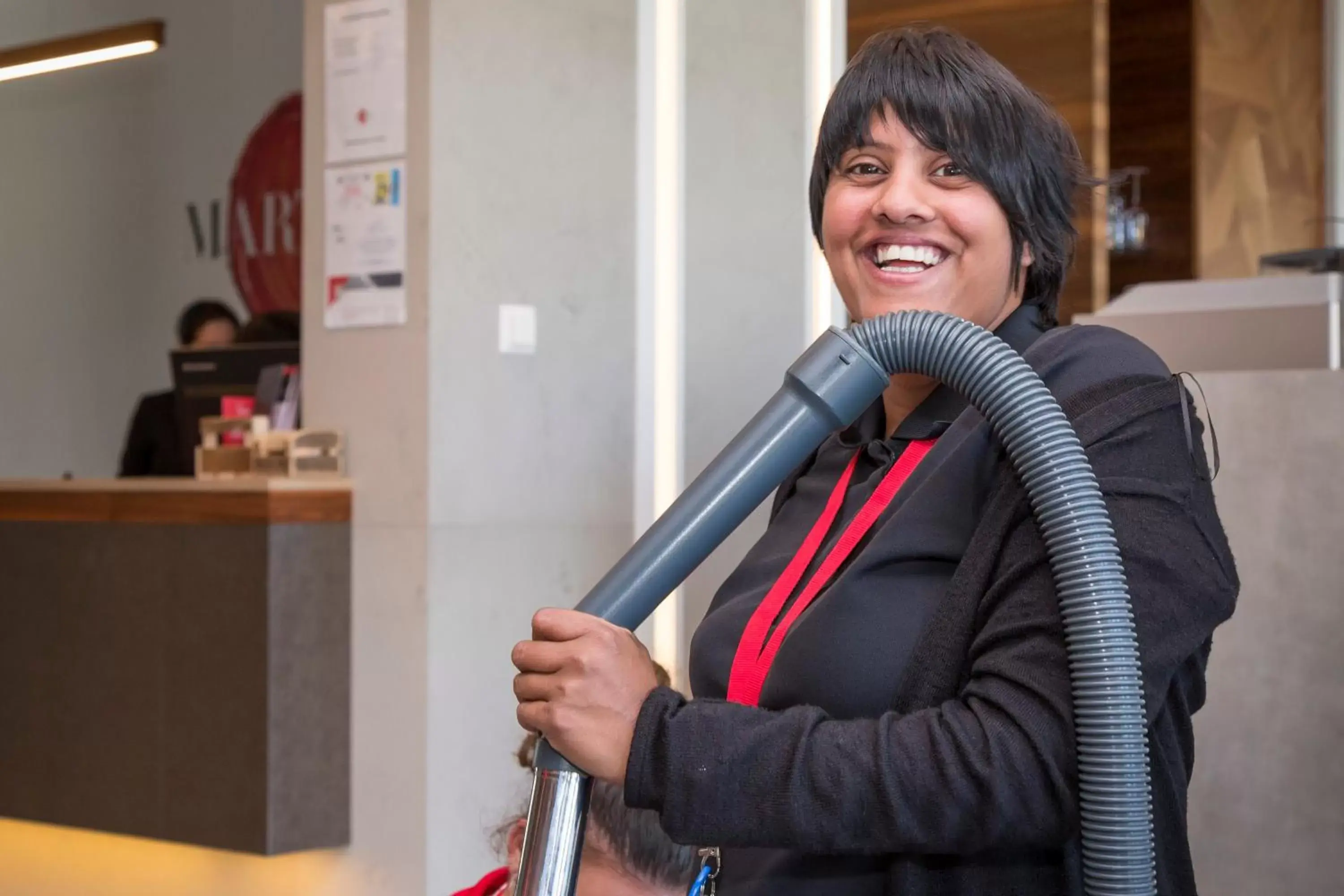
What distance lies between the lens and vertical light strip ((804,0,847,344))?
4.16 meters

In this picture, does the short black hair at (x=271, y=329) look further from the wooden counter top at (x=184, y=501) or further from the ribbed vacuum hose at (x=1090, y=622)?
the ribbed vacuum hose at (x=1090, y=622)

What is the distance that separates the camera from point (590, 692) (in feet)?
2.75

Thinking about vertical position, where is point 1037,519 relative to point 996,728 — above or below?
above

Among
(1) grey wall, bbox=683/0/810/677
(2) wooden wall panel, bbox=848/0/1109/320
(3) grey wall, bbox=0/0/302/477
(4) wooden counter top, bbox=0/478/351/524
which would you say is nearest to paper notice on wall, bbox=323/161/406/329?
(4) wooden counter top, bbox=0/478/351/524

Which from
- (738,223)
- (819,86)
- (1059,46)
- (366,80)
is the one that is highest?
(1059,46)

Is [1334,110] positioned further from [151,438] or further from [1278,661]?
[1278,661]

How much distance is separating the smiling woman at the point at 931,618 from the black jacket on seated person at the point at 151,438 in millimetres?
3984

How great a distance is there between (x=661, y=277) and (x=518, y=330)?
0.52 m

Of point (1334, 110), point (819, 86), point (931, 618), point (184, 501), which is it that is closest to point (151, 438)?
point (184, 501)

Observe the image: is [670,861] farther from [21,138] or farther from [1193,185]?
[21,138]

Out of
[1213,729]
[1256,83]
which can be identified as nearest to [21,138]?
[1256,83]

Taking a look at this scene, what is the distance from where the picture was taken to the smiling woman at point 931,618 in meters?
0.80

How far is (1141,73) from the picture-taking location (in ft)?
21.7

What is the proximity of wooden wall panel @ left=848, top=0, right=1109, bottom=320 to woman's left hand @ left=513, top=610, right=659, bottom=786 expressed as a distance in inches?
194
